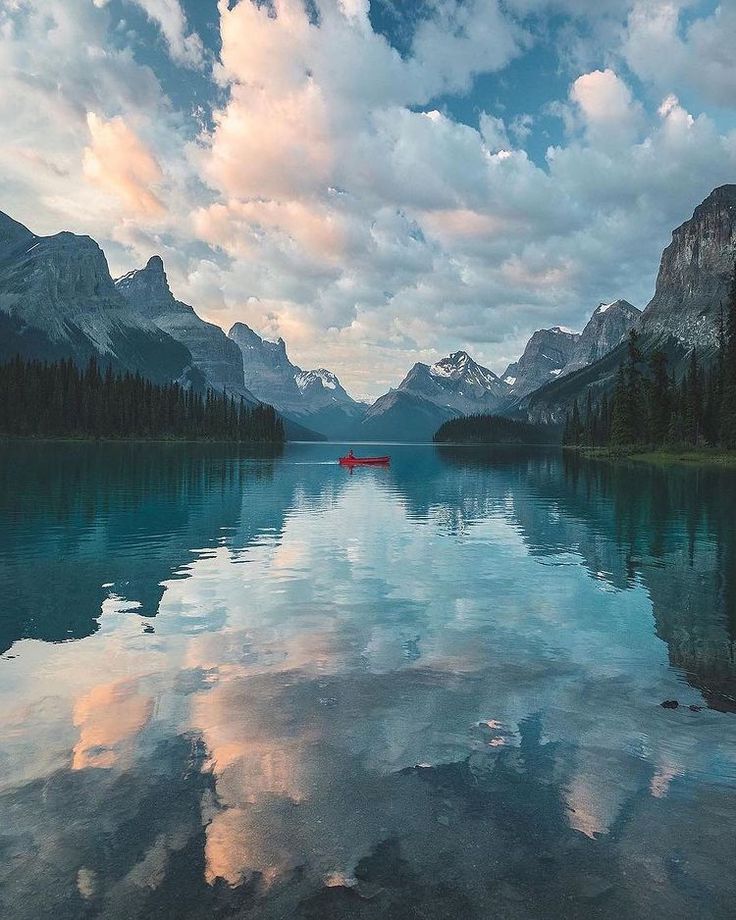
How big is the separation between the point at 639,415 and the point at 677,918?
17533 centimetres

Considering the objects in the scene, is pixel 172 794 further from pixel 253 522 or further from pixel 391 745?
pixel 253 522

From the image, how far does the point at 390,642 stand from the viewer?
18.8 metres

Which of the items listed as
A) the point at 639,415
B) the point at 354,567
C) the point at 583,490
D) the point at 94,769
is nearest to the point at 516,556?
the point at 354,567

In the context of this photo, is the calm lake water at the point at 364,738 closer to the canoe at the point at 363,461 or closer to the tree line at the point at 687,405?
the tree line at the point at 687,405

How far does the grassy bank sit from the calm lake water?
97457mm

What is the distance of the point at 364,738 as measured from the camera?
1233cm

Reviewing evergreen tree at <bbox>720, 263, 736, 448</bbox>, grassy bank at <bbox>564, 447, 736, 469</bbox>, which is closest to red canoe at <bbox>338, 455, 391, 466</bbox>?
grassy bank at <bbox>564, 447, 736, 469</bbox>

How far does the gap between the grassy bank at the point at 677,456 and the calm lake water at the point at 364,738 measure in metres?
97.5

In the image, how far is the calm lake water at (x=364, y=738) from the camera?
799cm

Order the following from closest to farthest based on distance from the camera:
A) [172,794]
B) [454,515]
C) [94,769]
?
[172,794] → [94,769] → [454,515]

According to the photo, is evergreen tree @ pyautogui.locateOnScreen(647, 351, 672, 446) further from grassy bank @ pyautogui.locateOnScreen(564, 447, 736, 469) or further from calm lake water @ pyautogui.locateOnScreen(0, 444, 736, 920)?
calm lake water @ pyautogui.locateOnScreen(0, 444, 736, 920)

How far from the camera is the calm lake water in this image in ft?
26.2

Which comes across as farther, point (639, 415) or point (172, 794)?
point (639, 415)

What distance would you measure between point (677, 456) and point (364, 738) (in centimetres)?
13380
